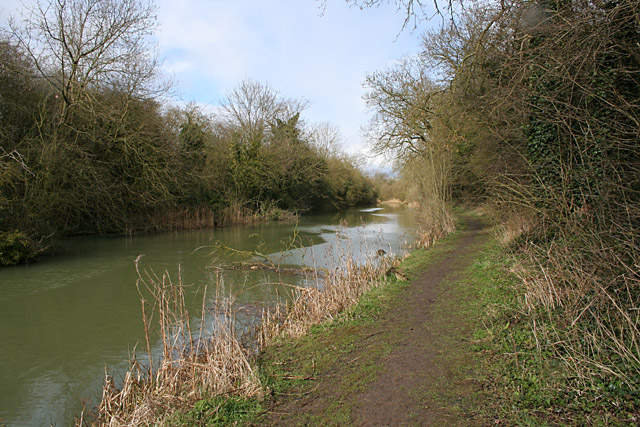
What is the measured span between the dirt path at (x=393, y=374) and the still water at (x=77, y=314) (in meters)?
1.89

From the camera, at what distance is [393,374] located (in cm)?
388

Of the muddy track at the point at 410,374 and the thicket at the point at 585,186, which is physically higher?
the thicket at the point at 585,186

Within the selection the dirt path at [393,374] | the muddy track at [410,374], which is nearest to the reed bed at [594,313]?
the dirt path at [393,374]

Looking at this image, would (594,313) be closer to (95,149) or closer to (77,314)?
(77,314)

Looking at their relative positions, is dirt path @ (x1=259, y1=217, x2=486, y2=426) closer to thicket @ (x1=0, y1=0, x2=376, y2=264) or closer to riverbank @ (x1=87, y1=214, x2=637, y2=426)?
riverbank @ (x1=87, y1=214, x2=637, y2=426)

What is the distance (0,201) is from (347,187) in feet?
123

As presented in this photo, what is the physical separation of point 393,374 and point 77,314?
6825mm

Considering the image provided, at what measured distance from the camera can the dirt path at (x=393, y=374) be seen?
10.6 ft

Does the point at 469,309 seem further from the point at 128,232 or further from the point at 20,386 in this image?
the point at 128,232

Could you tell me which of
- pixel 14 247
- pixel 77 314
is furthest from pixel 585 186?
pixel 14 247

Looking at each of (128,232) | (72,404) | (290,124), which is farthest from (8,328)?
(290,124)

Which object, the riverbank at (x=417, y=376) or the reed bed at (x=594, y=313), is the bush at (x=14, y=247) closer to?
the riverbank at (x=417, y=376)

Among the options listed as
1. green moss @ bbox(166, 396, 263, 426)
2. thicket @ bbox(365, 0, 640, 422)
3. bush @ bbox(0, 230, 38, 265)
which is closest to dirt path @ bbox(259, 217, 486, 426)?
green moss @ bbox(166, 396, 263, 426)

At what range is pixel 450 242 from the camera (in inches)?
524
